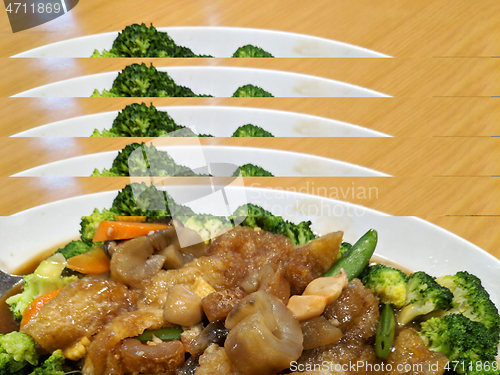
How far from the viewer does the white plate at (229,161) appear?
262 cm

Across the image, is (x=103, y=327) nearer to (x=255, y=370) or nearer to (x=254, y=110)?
(x=255, y=370)

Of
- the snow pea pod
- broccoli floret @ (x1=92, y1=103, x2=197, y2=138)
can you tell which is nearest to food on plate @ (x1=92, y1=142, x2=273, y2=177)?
broccoli floret @ (x1=92, y1=103, x2=197, y2=138)

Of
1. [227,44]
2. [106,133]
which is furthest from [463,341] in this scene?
[106,133]

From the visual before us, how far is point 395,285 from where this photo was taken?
6.68ft

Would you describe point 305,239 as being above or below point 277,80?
below

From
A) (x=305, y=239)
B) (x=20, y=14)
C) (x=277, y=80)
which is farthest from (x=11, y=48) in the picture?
(x=305, y=239)

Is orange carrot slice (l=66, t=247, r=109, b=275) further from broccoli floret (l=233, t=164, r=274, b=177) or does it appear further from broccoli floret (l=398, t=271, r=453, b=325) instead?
broccoli floret (l=398, t=271, r=453, b=325)

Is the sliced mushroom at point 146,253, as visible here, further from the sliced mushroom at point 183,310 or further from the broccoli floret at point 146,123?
the broccoli floret at point 146,123

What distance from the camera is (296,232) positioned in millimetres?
2422

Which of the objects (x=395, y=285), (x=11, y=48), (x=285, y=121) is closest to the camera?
(x=395, y=285)

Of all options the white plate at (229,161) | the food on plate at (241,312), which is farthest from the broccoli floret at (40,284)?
the white plate at (229,161)

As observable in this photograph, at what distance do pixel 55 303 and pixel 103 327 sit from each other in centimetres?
31

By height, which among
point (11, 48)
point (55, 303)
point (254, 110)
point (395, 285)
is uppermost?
point (11, 48)

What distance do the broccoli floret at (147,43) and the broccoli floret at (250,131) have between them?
958 millimetres
